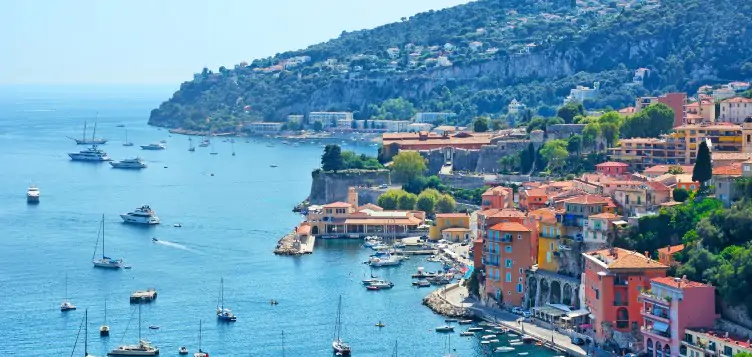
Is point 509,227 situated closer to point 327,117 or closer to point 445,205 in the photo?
point 445,205

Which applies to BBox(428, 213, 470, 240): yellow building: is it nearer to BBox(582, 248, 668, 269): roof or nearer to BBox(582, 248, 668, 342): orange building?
BBox(582, 248, 668, 269): roof

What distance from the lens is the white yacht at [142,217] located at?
6119cm

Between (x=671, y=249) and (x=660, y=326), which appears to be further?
(x=671, y=249)

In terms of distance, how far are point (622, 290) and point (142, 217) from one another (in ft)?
94.6

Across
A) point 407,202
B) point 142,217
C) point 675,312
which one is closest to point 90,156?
point 142,217

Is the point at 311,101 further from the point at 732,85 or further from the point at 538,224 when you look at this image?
the point at 538,224

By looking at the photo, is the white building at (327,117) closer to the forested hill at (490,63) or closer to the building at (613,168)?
the forested hill at (490,63)

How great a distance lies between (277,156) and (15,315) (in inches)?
2200

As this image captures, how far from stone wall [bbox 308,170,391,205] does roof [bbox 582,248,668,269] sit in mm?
29454

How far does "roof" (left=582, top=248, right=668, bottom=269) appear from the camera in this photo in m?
36.2

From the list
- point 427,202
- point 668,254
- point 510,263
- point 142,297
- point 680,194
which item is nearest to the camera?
point 668,254

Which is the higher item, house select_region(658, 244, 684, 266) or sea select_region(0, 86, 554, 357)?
house select_region(658, 244, 684, 266)

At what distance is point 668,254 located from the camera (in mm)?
37500

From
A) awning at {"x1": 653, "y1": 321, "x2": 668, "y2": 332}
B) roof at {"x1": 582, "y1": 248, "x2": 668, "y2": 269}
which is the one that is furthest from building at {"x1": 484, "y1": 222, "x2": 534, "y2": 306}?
awning at {"x1": 653, "y1": 321, "x2": 668, "y2": 332}
